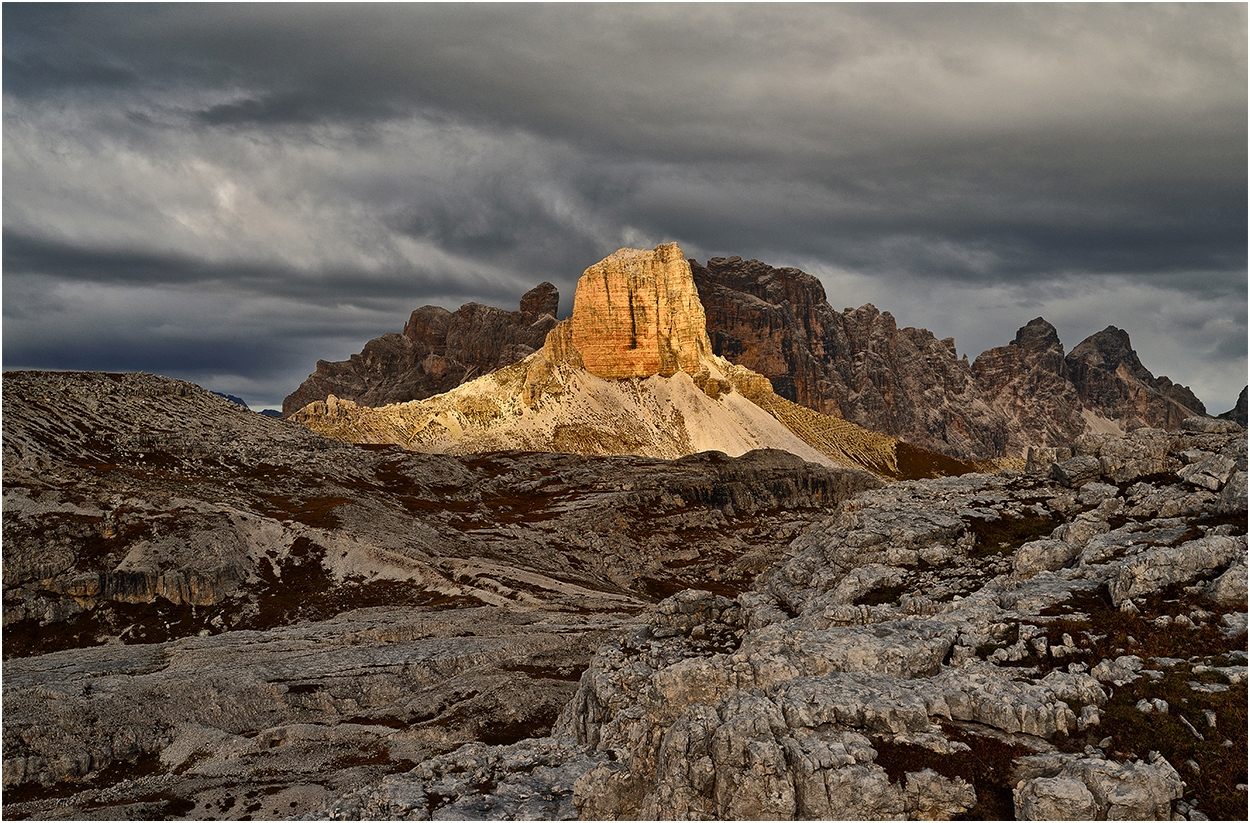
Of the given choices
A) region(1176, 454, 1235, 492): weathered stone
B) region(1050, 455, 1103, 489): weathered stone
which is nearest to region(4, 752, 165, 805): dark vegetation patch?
region(1050, 455, 1103, 489): weathered stone

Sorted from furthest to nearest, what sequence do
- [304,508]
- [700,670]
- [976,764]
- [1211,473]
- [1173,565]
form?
[304,508] → [1211,473] → [700,670] → [1173,565] → [976,764]

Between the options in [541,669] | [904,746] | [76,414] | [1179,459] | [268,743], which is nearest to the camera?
[904,746]

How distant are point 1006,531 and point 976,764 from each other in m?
23.5

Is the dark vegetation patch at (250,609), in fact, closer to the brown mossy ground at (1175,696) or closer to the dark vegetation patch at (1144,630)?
the dark vegetation patch at (1144,630)

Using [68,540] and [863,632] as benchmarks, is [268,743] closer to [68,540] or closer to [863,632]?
[863,632]

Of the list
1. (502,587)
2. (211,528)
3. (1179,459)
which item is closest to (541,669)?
(502,587)

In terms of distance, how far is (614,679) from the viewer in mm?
46719

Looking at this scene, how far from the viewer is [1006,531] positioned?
48344 millimetres

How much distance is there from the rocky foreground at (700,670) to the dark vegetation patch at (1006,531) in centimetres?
26

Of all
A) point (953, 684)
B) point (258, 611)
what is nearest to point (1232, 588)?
point (953, 684)

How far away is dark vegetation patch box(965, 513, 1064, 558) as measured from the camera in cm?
4606

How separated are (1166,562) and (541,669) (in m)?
65.0

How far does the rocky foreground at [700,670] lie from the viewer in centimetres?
2838

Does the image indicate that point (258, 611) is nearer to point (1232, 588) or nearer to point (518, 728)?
point (518, 728)
